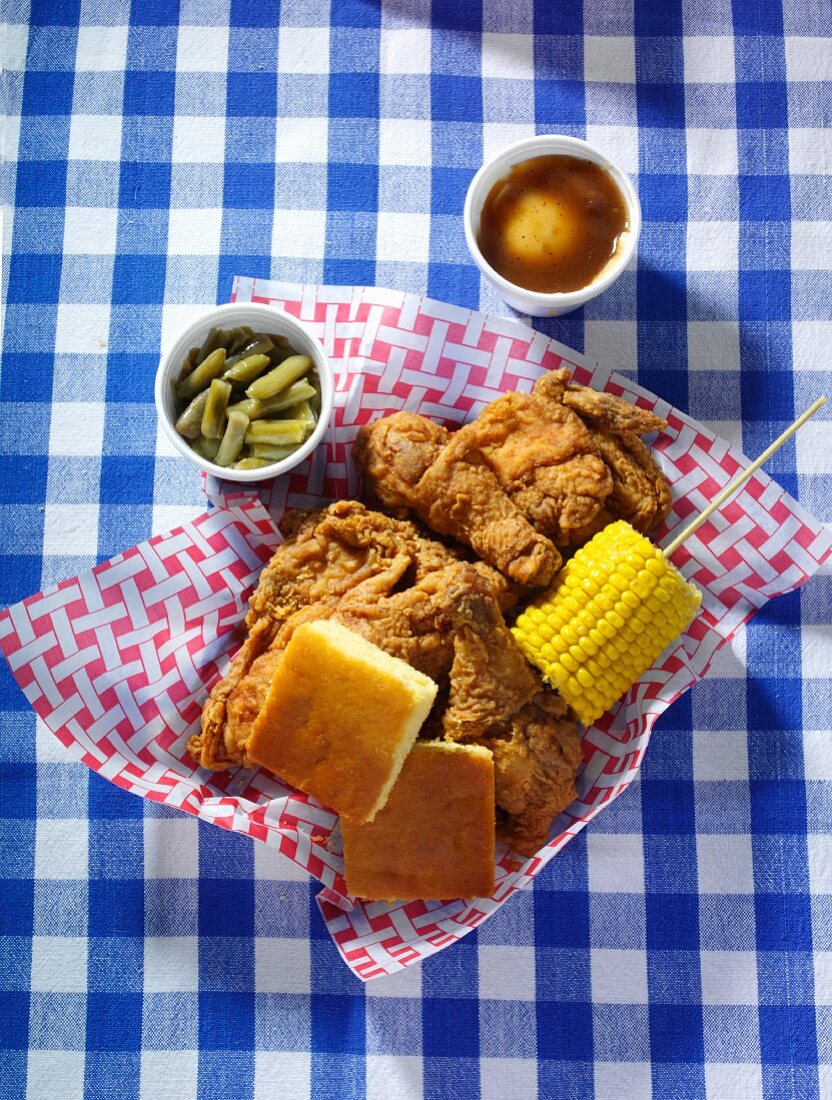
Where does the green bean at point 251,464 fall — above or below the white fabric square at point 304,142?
below

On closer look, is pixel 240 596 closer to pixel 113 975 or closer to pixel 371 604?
pixel 371 604

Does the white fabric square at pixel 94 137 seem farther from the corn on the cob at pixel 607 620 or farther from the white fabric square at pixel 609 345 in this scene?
the corn on the cob at pixel 607 620

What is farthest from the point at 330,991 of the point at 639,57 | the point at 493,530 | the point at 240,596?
the point at 639,57

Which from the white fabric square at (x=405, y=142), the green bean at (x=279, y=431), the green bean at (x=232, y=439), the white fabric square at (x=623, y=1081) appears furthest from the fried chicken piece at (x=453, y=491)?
the white fabric square at (x=623, y=1081)

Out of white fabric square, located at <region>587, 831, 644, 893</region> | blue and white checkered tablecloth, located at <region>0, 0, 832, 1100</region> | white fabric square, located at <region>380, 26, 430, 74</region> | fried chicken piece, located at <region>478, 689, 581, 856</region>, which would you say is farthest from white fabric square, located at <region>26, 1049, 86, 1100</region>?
white fabric square, located at <region>380, 26, 430, 74</region>

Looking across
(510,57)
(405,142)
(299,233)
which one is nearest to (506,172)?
(405,142)

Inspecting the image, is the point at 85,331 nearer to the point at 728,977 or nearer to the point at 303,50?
the point at 303,50
